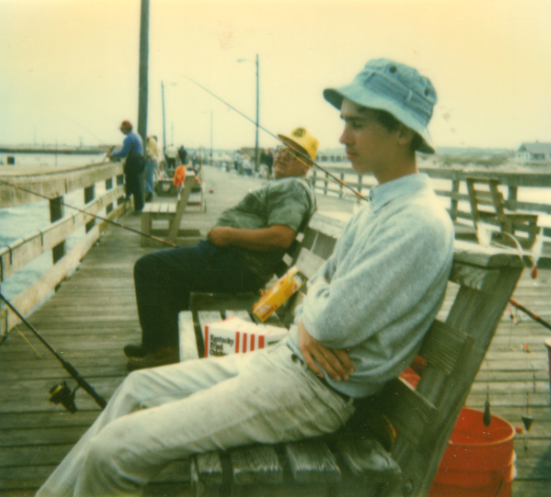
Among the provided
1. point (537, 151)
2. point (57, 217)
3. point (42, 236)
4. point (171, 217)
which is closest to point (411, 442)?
point (42, 236)

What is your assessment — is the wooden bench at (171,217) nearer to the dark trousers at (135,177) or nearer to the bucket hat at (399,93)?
the dark trousers at (135,177)

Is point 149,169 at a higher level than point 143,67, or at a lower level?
lower

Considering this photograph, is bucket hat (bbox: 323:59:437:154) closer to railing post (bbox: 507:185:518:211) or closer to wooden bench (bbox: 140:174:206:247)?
wooden bench (bbox: 140:174:206:247)

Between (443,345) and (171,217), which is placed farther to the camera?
(171,217)

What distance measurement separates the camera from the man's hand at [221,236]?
3.40 meters

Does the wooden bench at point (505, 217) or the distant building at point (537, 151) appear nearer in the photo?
the wooden bench at point (505, 217)

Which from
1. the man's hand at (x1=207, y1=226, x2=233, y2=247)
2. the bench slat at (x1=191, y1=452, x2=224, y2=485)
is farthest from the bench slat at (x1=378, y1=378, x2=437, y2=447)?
the man's hand at (x1=207, y1=226, x2=233, y2=247)

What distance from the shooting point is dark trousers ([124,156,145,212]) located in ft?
39.0

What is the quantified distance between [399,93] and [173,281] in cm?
204

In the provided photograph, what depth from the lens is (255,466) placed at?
1483 mm

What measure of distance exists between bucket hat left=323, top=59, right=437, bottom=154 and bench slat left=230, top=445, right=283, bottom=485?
95 centimetres

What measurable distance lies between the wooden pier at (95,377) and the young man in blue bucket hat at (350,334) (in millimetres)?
742

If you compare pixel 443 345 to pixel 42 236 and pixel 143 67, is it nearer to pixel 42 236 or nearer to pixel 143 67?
pixel 42 236

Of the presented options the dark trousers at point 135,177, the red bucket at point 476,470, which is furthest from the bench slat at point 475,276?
the dark trousers at point 135,177
